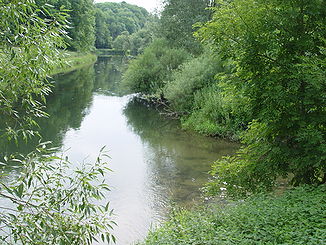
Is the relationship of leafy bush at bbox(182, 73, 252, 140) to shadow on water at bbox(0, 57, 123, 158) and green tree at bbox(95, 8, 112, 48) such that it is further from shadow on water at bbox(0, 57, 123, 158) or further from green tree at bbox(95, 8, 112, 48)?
green tree at bbox(95, 8, 112, 48)

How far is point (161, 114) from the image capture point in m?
25.0

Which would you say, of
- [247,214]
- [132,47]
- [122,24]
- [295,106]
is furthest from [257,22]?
[122,24]

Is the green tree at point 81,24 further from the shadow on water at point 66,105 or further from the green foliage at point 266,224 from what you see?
the green foliage at point 266,224

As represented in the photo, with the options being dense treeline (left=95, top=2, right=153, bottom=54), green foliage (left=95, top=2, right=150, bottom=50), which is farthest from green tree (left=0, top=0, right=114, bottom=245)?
green foliage (left=95, top=2, right=150, bottom=50)

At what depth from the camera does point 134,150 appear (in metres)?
17.2

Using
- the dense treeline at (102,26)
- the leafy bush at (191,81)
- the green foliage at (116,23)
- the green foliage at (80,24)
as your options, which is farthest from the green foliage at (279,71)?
the green foliage at (116,23)

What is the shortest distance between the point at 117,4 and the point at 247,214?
200m

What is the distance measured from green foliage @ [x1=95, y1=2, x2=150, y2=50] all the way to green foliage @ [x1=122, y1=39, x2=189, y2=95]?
4336cm

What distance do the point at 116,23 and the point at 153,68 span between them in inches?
4841

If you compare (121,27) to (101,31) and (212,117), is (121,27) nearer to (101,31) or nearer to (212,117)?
(101,31)

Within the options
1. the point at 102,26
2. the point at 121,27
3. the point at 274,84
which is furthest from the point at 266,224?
the point at 121,27

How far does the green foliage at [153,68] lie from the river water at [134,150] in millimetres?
1638

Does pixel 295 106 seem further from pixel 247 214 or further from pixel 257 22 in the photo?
pixel 247 214

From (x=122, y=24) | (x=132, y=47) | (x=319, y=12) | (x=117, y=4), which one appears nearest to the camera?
(x=319, y=12)
